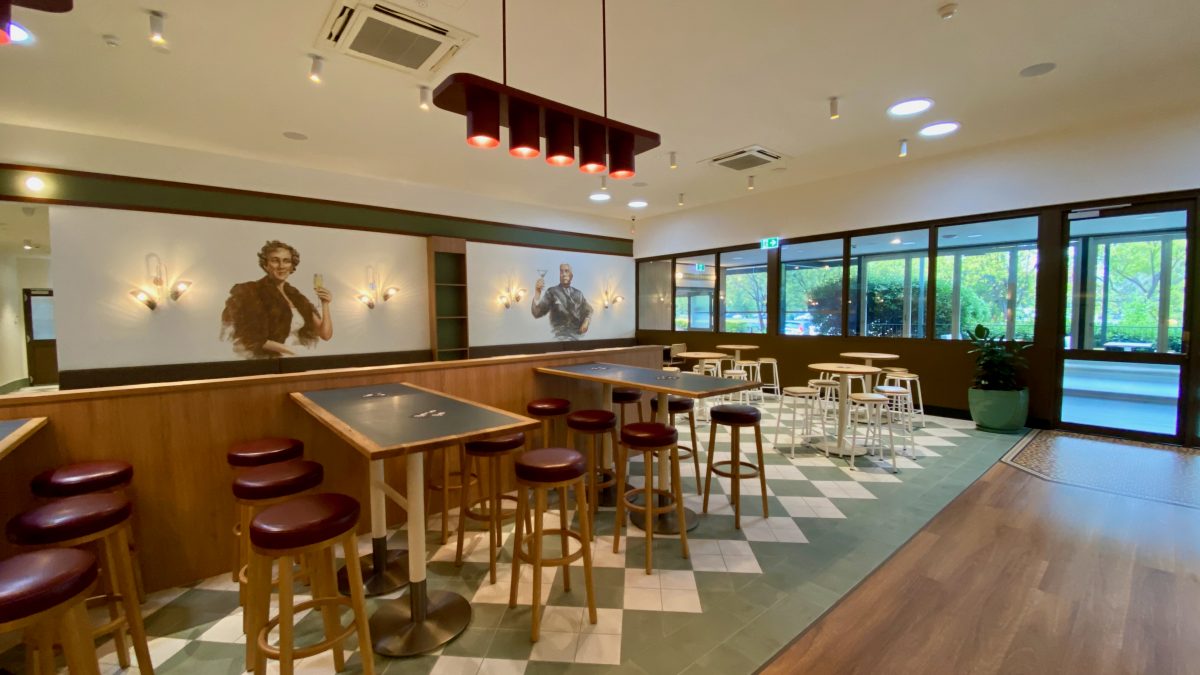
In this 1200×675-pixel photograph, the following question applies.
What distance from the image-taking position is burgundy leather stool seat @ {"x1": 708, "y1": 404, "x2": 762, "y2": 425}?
2.95 m

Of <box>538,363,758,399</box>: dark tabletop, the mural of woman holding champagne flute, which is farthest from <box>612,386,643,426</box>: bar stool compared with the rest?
the mural of woman holding champagne flute

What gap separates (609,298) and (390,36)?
19.8ft

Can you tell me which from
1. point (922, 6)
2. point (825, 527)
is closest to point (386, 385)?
point (825, 527)

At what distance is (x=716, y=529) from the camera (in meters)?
2.90

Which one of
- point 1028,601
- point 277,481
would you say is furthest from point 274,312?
point 1028,601

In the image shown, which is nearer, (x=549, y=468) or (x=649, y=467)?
(x=549, y=468)

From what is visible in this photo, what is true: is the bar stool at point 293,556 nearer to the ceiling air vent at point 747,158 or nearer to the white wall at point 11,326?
the ceiling air vent at point 747,158

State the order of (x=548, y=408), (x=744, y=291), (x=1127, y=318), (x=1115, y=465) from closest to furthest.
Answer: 1. (x=548, y=408)
2. (x=1115, y=465)
3. (x=1127, y=318)
4. (x=744, y=291)

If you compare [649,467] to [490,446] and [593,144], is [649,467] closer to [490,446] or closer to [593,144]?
[490,446]

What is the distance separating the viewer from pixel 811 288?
6820 mm

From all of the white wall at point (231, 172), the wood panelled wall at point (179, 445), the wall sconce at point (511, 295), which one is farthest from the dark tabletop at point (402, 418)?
the wall sconce at point (511, 295)

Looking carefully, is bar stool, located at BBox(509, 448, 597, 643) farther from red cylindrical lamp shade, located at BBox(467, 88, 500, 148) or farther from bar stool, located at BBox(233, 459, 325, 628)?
red cylindrical lamp shade, located at BBox(467, 88, 500, 148)

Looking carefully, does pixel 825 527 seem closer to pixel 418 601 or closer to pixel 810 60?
pixel 418 601

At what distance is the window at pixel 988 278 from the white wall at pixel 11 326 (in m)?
13.5
